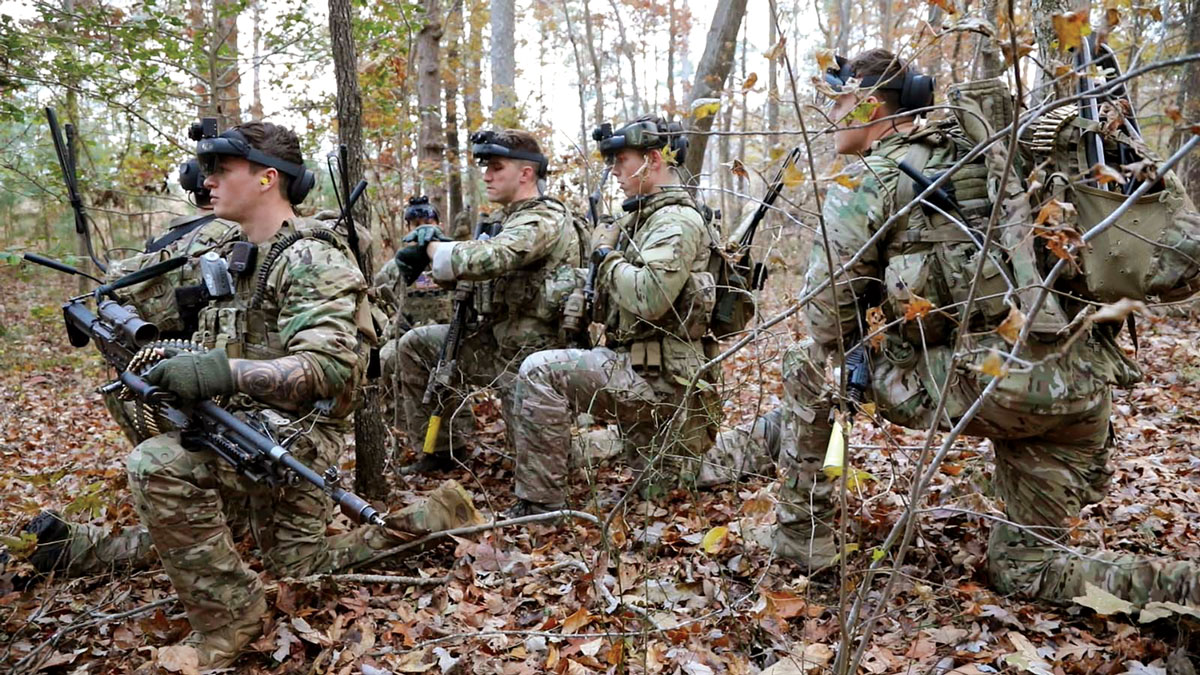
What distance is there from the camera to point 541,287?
5441 mm

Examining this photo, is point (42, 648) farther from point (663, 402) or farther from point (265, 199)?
point (663, 402)

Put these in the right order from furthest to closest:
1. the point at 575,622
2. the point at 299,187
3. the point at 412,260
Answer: the point at 412,260, the point at 299,187, the point at 575,622

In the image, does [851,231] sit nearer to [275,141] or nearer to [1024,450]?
[1024,450]

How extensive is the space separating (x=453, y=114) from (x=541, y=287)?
6.26 metres

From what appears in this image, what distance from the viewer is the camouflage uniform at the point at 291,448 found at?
3.31 meters

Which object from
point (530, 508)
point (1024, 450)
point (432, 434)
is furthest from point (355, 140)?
point (1024, 450)

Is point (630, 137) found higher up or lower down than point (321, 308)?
higher up

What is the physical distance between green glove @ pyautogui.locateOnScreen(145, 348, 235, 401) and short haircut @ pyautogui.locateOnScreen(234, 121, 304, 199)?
1.03 metres

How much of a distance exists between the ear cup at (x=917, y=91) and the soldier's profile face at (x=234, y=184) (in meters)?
3.04

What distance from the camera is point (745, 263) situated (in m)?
5.14

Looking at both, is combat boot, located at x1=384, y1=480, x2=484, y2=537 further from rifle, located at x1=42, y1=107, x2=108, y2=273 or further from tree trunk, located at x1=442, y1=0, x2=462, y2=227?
tree trunk, located at x1=442, y1=0, x2=462, y2=227

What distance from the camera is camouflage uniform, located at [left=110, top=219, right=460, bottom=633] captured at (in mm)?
3309

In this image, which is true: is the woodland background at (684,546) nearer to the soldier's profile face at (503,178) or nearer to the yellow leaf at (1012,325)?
the yellow leaf at (1012,325)

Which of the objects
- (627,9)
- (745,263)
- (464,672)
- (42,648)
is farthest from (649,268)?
(627,9)
